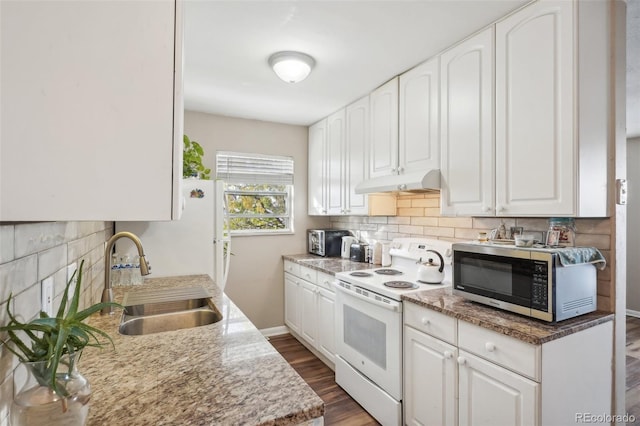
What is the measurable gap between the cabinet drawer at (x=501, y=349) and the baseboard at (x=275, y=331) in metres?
2.58

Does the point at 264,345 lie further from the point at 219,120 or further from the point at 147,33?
the point at 219,120

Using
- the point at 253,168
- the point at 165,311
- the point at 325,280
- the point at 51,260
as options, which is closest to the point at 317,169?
the point at 253,168

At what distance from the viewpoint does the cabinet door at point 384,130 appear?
8.44 feet

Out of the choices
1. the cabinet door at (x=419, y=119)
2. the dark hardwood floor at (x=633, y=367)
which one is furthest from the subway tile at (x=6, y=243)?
the dark hardwood floor at (x=633, y=367)

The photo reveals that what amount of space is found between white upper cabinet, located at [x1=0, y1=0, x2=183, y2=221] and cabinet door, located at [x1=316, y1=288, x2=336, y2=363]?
7.75 feet

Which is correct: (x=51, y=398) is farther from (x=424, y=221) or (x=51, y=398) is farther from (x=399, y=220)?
(x=399, y=220)

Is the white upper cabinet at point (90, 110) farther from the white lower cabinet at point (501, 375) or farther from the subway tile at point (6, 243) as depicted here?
the white lower cabinet at point (501, 375)

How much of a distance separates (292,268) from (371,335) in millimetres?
1582

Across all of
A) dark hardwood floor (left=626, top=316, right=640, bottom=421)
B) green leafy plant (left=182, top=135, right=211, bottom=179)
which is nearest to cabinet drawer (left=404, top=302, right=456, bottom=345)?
dark hardwood floor (left=626, top=316, right=640, bottom=421)

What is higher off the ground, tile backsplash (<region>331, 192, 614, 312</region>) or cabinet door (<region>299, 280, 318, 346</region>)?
tile backsplash (<region>331, 192, 614, 312</region>)

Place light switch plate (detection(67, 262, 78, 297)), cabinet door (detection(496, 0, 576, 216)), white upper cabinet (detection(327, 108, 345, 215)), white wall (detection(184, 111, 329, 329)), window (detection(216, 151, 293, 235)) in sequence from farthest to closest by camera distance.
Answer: window (detection(216, 151, 293, 235)) → white wall (detection(184, 111, 329, 329)) → white upper cabinet (detection(327, 108, 345, 215)) → cabinet door (detection(496, 0, 576, 216)) → light switch plate (detection(67, 262, 78, 297))

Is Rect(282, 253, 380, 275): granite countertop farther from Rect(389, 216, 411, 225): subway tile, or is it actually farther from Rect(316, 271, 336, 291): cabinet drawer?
Rect(389, 216, 411, 225): subway tile

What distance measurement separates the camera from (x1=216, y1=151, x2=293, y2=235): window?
12.1 feet

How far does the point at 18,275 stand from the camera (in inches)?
29.1
